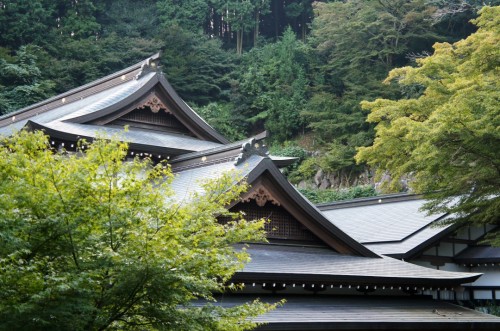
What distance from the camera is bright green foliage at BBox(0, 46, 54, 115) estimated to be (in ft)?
129

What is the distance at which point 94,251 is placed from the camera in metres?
6.82

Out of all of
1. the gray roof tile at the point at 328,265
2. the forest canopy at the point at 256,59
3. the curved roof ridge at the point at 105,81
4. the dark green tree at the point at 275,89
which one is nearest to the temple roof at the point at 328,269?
the gray roof tile at the point at 328,265

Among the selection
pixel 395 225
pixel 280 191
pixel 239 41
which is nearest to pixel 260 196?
pixel 280 191

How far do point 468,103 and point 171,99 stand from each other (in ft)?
28.5

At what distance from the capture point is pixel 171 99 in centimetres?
1864

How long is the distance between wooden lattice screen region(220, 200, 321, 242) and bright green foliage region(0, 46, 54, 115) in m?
30.0

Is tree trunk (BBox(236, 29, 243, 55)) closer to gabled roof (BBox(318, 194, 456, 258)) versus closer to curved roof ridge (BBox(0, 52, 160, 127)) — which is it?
gabled roof (BBox(318, 194, 456, 258))

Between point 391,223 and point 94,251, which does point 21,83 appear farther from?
point 94,251

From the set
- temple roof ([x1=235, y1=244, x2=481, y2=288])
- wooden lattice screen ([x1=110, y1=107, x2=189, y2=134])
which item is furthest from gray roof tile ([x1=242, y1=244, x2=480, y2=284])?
wooden lattice screen ([x1=110, y1=107, x2=189, y2=134])

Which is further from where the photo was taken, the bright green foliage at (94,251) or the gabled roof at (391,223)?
the gabled roof at (391,223)

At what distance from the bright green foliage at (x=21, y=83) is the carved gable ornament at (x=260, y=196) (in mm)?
30268

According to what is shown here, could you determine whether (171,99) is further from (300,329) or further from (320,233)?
(300,329)

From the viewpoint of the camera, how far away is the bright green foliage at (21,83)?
129ft

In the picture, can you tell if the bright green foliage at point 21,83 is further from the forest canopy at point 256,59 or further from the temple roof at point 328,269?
the temple roof at point 328,269
